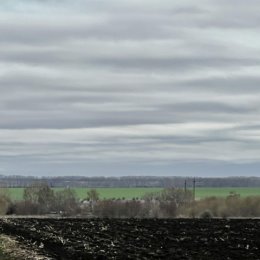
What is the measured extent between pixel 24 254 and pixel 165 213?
6101 centimetres

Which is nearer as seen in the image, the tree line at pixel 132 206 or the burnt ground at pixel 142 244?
the burnt ground at pixel 142 244

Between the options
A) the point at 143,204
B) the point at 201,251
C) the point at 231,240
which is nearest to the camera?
the point at 201,251

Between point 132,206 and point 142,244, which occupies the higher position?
point 132,206

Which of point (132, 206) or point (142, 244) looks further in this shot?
point (132, 206)

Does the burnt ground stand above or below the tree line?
below

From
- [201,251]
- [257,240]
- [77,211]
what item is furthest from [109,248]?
[77,211]

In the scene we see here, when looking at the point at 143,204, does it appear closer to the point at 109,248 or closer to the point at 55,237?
the point at 55,237

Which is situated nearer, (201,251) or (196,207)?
(201,251)

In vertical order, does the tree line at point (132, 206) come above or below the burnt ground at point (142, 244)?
above

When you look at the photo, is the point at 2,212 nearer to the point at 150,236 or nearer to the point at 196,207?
the point at 196,207

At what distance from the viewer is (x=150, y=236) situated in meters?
41.1

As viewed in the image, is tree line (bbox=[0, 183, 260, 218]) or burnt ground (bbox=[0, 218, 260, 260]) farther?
tree line (bbox=[0, 183, 260, 218])

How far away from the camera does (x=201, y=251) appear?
3138 cm

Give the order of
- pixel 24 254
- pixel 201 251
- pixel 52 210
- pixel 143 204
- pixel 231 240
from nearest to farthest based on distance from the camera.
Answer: pixel 24 254
pixel 201 251
pixel 231 240
pixel 143 204
pixel 52 210
